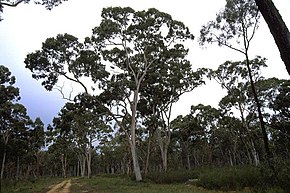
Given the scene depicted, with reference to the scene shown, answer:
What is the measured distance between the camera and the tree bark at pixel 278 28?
22.4ft

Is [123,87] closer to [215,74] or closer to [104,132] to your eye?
[215,74]

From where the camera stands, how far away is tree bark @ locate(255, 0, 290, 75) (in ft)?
22.4

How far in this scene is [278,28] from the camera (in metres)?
6.96

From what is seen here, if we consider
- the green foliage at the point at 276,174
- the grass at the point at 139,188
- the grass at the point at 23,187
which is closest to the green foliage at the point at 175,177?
the grass at the point at 139,188

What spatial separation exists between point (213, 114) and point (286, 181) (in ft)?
117

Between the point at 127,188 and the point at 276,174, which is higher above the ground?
the point at 276,174

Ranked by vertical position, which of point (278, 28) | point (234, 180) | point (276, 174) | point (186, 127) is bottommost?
point (234, 180)

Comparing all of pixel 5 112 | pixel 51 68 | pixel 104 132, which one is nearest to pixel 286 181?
pixel 51 68

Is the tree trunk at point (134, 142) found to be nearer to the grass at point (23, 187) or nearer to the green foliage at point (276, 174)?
the grass at point (23, 187)

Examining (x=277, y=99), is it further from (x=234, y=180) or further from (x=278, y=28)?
(x=278, y=28)

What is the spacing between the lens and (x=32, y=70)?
2764cm

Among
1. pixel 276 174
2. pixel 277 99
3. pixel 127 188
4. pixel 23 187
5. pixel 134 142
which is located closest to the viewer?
pixel 276 174

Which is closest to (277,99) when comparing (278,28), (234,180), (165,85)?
(165,85)

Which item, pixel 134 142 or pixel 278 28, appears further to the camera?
pixel 134 142
